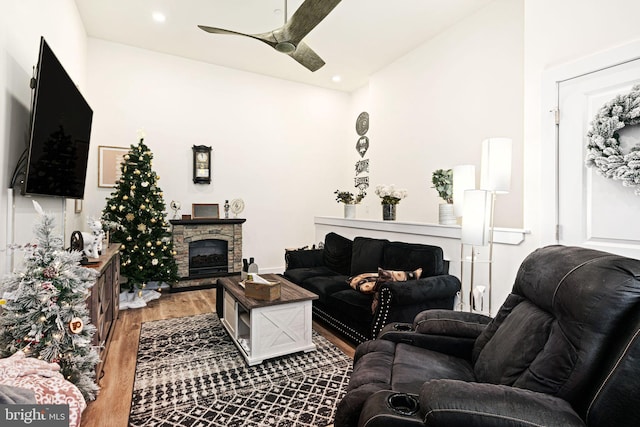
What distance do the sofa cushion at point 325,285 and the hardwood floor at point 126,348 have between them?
1.28ft

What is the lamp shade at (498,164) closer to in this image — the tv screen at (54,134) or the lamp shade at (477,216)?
the lamp shade at (477,216)

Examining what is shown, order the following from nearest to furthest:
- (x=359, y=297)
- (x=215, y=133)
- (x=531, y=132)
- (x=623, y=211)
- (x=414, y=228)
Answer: (x=623, y=211) < (x=531, y=132) < (x=359, y=297) < (x=414, y=228) < (x=215, y=133)

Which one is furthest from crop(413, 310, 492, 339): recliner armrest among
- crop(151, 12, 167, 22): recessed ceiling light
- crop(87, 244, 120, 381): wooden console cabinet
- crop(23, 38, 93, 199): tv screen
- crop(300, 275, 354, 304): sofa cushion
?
crop(151, 12, 167, 22): recessed ceiling light

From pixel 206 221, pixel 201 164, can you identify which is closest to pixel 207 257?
pixel 206 221

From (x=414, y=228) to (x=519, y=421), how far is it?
272 cm

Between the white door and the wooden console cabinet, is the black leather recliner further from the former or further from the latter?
the wooden console cabinet

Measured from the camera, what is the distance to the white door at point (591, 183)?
2.25m

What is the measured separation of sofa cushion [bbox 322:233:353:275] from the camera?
438cm

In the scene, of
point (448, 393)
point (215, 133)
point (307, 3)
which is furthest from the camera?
point (215, 133)

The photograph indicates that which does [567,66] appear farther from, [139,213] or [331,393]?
[139,213]

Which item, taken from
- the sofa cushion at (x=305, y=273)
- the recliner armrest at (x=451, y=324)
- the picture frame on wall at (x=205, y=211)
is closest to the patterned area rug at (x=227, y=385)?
the recliner armrest at (x=451, y=324)

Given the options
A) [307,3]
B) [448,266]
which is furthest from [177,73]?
[448,266]

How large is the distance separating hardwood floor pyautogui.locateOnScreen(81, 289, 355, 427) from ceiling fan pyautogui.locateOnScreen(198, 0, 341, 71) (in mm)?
2884

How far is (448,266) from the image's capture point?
10.6 ft
